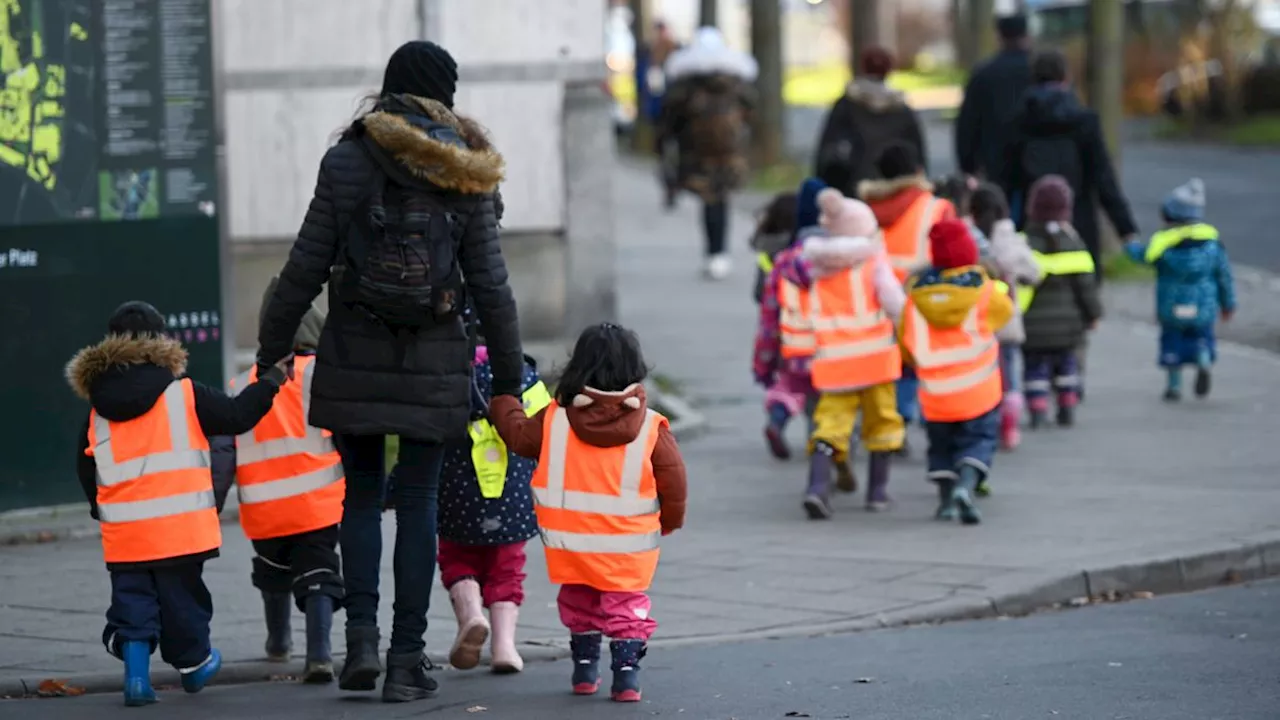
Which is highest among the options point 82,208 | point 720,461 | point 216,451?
point 82,208

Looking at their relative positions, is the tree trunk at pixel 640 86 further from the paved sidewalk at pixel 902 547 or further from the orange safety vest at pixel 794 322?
the orange safety vest at pixel 794 322

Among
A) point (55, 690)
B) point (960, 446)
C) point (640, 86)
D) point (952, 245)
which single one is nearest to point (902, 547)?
point (960, 446)

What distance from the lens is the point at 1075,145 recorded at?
1417 centimetres

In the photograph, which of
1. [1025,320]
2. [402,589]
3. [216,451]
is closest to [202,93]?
[216,451]

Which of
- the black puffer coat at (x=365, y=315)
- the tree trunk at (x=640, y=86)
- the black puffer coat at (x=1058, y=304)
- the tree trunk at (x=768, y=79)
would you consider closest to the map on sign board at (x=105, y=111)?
the black puffer coat at (x=365, y=315)

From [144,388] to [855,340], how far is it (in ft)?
14.2

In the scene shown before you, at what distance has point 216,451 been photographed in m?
7.53

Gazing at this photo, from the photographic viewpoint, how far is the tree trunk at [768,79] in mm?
31469

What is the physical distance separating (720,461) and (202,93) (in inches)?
142

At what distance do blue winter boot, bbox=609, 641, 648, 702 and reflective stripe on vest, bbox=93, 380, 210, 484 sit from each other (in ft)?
4.61

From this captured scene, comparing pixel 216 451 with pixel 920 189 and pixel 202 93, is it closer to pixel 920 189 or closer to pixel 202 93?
pixel 202 93

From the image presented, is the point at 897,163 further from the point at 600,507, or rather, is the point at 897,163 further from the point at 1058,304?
the point at 600,507

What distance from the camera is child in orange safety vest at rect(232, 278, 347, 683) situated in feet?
24.7

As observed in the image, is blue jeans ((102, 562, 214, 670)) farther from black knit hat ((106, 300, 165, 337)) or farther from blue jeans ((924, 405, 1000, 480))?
blue jeans ((924, 405, 1000, 480))
